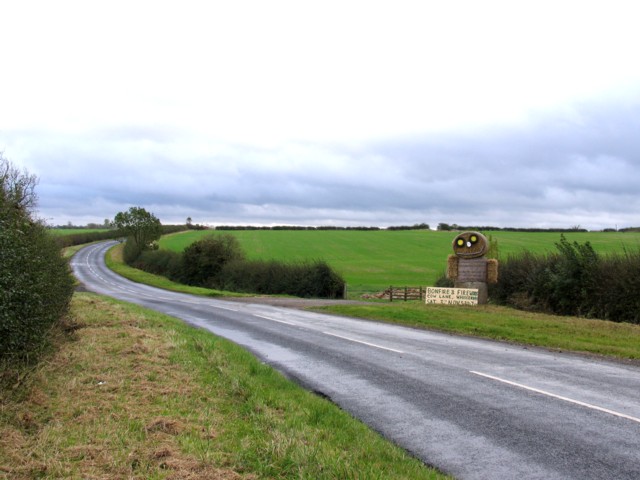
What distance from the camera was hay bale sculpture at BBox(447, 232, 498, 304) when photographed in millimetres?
24125

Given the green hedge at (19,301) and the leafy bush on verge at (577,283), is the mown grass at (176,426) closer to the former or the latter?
the green hedge at (19,301)

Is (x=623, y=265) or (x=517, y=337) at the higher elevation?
(x=623, y=265)

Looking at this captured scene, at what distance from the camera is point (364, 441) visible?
5777mm

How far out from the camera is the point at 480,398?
7.95 metres

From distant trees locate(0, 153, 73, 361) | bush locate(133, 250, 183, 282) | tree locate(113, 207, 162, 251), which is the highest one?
tree locate(113, 207, 162, 251)

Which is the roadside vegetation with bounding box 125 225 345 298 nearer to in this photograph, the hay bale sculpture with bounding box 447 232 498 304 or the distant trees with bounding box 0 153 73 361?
the hay bale sculpture with bounding box 447 232 498 304

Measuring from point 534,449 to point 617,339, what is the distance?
1091 cm

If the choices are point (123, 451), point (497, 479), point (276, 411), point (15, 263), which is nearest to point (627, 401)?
point (497, 479)

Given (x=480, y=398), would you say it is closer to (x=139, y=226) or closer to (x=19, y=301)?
(x=19, y=301)

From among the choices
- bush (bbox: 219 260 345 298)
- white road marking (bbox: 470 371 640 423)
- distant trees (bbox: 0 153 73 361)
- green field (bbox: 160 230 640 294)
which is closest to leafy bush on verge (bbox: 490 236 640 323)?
white road marking (bbox: 470 371 640 423)

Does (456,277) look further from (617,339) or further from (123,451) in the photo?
(123,451)

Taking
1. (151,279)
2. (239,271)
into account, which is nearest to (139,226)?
(151,279)

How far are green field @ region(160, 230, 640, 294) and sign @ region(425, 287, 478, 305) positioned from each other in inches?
742

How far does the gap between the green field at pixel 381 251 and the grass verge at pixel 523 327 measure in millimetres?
22185
